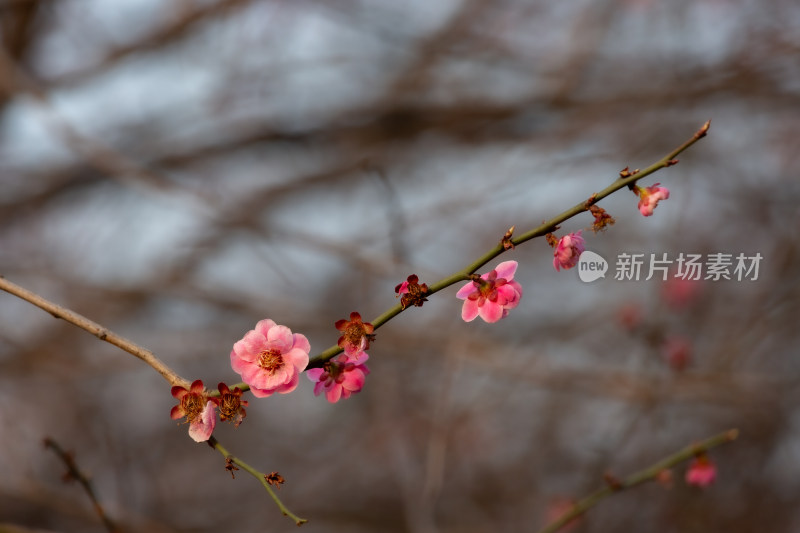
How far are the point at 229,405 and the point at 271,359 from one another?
118 mm

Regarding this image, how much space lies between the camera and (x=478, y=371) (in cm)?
496

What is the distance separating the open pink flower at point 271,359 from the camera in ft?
4.35

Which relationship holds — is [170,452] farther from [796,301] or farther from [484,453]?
[796,301]

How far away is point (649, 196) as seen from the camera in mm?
1383

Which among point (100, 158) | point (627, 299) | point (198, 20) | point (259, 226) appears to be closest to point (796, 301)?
point (627, 299)

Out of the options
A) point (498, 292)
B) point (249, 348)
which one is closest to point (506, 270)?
point (498, 292)

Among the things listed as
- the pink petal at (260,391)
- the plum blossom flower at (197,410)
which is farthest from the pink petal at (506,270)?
the plum blossom flower at (197,410)

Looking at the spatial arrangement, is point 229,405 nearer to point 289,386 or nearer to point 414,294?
point 289,386

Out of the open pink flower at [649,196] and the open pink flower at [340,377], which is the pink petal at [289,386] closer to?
the open pink flower at [340,377]

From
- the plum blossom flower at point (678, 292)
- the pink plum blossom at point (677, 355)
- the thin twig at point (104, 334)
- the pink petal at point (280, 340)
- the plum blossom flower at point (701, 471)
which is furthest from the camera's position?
the plum blossom flower at point (678, 292)

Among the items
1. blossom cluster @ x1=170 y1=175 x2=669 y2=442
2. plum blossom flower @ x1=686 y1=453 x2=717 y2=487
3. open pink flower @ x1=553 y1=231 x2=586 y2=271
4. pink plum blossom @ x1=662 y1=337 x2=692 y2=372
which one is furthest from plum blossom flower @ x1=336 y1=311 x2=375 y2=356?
pink plum blossom @ x1=662 y1=337 x2=692 y2=372

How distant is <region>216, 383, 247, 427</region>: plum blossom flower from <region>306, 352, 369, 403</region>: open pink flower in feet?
0.56

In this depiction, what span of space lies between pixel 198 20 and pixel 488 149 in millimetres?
2665

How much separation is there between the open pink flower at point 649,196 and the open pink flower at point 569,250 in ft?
0.46
